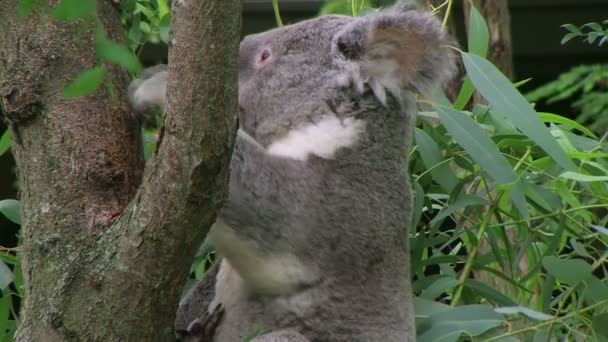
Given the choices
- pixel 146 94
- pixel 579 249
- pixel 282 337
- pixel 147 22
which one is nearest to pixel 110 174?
pixel 146 94

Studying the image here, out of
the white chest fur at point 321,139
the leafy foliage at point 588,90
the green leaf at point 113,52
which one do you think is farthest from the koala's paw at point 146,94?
the leafy foliage at point 588,90

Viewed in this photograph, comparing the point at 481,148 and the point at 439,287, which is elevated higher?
the point at 481,148

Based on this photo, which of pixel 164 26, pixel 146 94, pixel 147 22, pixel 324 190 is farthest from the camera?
pixel 147 22

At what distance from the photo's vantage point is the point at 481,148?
2.17m

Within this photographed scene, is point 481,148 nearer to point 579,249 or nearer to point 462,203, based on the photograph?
point 462,203

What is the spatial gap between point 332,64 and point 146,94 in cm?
54

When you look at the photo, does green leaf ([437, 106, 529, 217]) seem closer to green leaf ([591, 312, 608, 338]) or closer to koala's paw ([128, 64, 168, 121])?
green leaf ([591, 312, 608, 338])

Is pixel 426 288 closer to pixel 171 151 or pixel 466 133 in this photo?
pixel 466 133

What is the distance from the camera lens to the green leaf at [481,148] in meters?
2.14

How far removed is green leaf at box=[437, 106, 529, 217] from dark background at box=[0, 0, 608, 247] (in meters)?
2.62

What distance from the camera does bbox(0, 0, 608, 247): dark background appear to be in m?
5.05

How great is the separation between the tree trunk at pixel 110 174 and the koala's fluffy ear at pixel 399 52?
545 millimetres

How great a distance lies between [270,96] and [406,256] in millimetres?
A: 465

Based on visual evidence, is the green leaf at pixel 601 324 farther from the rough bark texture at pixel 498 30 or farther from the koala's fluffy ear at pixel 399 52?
the rough bark texture at pixel 498 30
